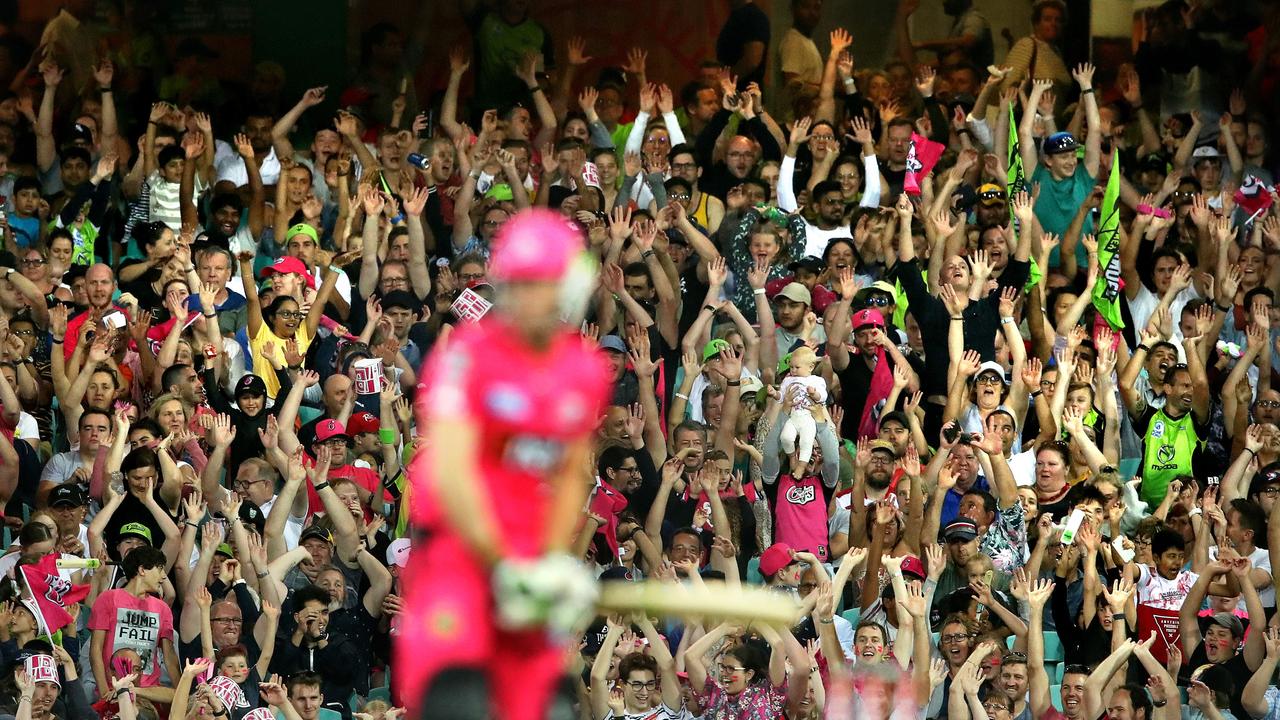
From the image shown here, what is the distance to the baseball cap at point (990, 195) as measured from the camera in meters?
17.4

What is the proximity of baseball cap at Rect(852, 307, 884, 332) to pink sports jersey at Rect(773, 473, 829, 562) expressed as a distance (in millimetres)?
1489

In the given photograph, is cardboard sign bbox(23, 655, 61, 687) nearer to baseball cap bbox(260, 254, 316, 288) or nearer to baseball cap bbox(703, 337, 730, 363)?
baseball cap bbox(260, 254, 316, 288)

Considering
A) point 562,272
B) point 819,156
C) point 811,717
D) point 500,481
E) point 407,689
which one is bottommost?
point 811,717

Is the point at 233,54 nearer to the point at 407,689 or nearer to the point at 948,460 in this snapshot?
the point at 948,460

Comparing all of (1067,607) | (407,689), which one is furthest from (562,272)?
(1067,607)

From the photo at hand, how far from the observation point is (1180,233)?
18.2 metres

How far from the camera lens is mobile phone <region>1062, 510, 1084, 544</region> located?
14.5 m

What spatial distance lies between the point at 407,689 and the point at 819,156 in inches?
463

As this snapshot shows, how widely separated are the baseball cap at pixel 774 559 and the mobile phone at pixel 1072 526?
175 centimetres

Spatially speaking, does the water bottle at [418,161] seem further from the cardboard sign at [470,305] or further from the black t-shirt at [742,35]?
the black t-shirt at [742,35]

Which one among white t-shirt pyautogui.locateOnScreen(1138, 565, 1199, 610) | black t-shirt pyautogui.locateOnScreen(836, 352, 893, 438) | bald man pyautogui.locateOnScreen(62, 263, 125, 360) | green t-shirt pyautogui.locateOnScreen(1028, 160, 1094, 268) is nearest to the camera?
white t-shirt pyautogui.locateOnScreen(1138, 565, 1199, 610)

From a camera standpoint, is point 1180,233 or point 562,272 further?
point 1180,233

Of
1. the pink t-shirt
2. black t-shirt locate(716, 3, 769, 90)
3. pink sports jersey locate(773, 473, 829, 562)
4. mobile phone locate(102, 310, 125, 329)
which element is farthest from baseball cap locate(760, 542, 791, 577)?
black t-shirt locate(716, 3, 769, 90)

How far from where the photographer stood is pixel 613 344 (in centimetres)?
1598
